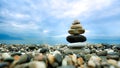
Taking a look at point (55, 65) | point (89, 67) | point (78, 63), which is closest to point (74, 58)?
point (78, 63)

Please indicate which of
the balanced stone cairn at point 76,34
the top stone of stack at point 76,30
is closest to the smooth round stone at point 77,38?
the balanced stone cairn at point 76,34

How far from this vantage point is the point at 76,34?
1072cm

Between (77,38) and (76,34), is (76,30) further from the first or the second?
(77,38)

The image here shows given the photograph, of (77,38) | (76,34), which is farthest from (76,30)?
(77,38)

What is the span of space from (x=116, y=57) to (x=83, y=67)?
1361 millimetres

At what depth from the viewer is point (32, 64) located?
4.54m

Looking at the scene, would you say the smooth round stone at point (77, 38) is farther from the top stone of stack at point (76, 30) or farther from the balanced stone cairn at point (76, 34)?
the top stone of stack at point (76, 30)

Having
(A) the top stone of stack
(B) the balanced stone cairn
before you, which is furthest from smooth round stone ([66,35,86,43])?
(A) the top stone of stack

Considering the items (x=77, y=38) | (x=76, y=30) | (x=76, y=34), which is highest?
(x=76, y=30)

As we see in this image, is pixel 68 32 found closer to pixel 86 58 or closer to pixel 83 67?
pixel 86 58

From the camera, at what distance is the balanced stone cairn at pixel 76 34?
10.4 m

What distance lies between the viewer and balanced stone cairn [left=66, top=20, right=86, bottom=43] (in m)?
10.4

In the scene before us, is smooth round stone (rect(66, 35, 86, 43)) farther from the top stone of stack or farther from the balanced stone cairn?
the top stone of stack

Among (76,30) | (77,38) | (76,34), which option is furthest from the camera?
(76,34)
